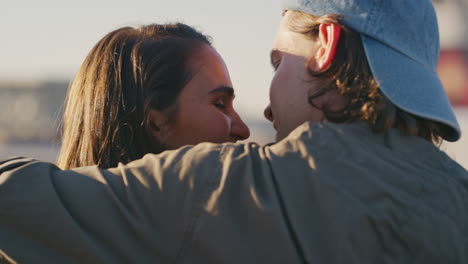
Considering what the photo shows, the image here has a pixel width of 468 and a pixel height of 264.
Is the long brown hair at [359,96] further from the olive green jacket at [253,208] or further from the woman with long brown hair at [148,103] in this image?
the woman with long brown hair at [148,103]

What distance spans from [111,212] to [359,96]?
2.49ft

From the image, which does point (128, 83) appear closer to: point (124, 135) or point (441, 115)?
point (124, 135)

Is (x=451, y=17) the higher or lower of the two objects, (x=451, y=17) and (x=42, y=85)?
the higher

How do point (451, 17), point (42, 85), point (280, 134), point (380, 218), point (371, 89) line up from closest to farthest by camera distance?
point (380, 218)
point (371, 89)
point (280, 134)
point (451, 17)
point (42, 85)

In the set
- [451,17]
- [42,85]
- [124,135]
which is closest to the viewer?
[124,135]

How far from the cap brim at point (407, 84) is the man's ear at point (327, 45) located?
0.08 metres

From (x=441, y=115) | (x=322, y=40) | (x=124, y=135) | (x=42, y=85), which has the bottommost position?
(x=42, y=85)

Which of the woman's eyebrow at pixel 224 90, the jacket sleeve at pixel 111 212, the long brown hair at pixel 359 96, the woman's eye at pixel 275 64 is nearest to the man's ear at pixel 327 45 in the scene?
the long brown hair at pixel 359 96

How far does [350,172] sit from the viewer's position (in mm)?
1860

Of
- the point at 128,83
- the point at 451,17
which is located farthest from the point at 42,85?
the point at 128,83

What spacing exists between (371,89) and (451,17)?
16418 millimetres

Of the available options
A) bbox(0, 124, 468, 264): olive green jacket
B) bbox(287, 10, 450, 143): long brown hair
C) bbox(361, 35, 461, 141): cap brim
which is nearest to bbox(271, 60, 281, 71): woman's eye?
bbox(287, 10, 450, 143): long brown hair

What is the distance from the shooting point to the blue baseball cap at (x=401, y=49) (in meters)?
2.03

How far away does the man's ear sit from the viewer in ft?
6.99
